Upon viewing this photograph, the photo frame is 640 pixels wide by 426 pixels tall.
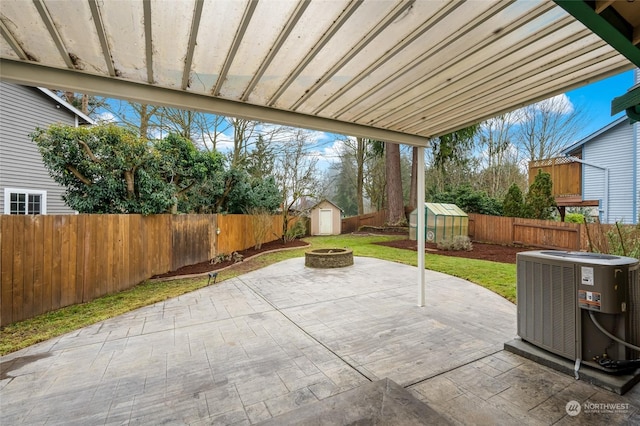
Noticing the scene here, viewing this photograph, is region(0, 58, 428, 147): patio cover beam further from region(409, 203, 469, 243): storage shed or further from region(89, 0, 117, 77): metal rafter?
region(409, 203, 469, 243): storage shed

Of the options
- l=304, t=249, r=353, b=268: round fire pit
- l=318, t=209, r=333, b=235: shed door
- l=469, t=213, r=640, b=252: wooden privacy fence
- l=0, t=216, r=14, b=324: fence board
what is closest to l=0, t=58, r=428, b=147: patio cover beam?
l=0, t=216, r=14, b=324: fence board

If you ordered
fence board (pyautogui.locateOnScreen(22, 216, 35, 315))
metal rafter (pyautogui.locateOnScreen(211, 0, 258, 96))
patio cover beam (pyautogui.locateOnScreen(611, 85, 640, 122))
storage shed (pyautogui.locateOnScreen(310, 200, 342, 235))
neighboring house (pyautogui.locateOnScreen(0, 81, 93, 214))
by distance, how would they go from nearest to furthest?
metal rafter (pyautogui.locateOnScreen(211, 0, 258, 96)) → patio cover beam (pyautogui.locateOnScreen(611, 85, 640, 122)) → fence board (pyautogui.locateOnScreen(22, 216, 35, 315)) → neighboring house (pyautogui.locateOnScreen(0, 81, 93, 214)) → storage shed (pyautogui.locateOnScreen(310, 200, 342, 235))

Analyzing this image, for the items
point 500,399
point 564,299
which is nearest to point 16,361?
point 500,399

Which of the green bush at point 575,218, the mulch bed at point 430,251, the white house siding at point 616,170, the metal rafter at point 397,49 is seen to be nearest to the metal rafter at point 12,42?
the metal rafter at point 397,49

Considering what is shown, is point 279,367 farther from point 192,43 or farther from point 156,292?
point 156,292

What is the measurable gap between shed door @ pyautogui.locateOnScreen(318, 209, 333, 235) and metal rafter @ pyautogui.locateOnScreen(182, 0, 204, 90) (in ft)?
49.8

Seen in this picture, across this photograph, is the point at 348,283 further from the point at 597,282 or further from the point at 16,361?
the point at 16,361

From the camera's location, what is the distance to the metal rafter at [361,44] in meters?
1.82

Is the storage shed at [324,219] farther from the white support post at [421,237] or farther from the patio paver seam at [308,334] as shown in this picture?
the white support post at [421,237]

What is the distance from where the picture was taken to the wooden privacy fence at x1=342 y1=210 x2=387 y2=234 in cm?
1805

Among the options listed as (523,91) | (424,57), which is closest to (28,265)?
(424,57)

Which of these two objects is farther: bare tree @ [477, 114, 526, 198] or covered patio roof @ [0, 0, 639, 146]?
bare tree @ [477, 114, 526, 198]

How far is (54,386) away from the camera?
96.2 inches

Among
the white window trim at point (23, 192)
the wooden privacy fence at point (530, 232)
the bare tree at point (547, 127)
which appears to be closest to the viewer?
the white window trim at point (23, 192)
